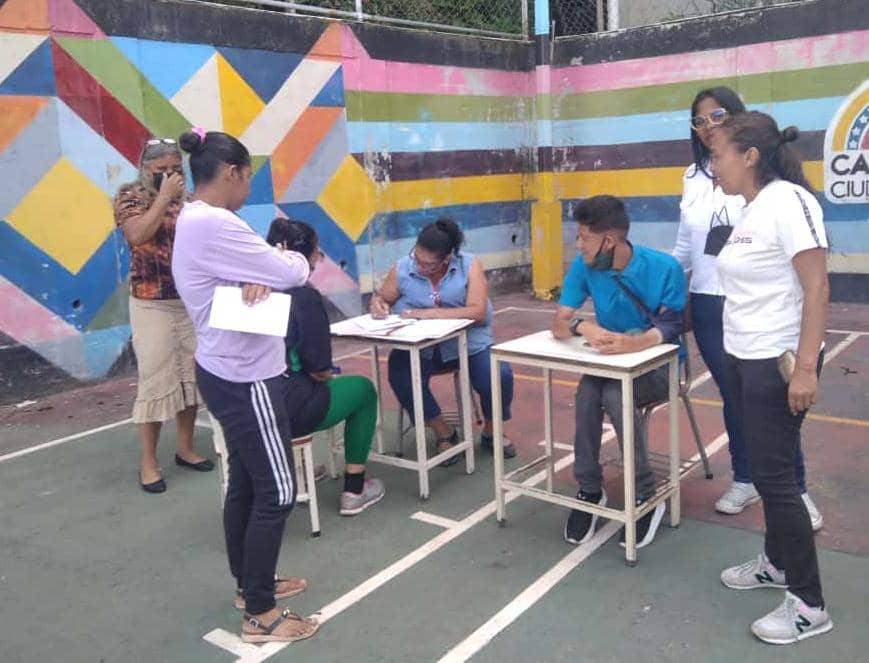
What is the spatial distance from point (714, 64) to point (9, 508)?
7.33m

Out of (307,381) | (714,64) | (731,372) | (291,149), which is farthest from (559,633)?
(714,64)

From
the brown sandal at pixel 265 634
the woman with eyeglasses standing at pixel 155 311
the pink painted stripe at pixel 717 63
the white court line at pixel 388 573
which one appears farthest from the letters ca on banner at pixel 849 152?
the brown sandal at pixel 265 634

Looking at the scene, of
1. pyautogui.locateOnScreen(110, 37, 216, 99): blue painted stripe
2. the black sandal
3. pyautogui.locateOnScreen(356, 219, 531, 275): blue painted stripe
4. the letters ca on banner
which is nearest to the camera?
the black sandal

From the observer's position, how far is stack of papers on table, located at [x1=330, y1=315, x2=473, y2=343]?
12.5ft

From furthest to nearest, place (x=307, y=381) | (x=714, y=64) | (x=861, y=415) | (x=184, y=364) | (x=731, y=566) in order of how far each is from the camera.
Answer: (x=714, y=64), (x=861, y=415), (x=184, y=364), (x=307, y=381), (x=731, y=566)

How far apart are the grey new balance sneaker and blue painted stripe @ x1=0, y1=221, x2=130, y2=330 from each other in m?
3.25

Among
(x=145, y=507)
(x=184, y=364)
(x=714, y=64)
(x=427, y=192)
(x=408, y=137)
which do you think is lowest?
(x=145, y=507)

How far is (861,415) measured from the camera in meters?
4.77

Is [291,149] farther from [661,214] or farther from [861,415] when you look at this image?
[861,415]

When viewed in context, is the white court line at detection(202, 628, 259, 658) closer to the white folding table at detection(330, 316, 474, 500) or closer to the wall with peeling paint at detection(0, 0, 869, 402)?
the white folding table at detection(330, 316, 474, 500)

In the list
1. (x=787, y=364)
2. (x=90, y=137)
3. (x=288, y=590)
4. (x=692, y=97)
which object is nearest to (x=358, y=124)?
(x=90, y=137)

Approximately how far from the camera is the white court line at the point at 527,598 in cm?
266

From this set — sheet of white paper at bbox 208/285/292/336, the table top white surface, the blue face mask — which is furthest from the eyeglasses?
sheet of white paper at bbox 208/285/292/336

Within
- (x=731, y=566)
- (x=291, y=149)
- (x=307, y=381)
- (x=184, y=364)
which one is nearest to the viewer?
(x=731, y=566)
